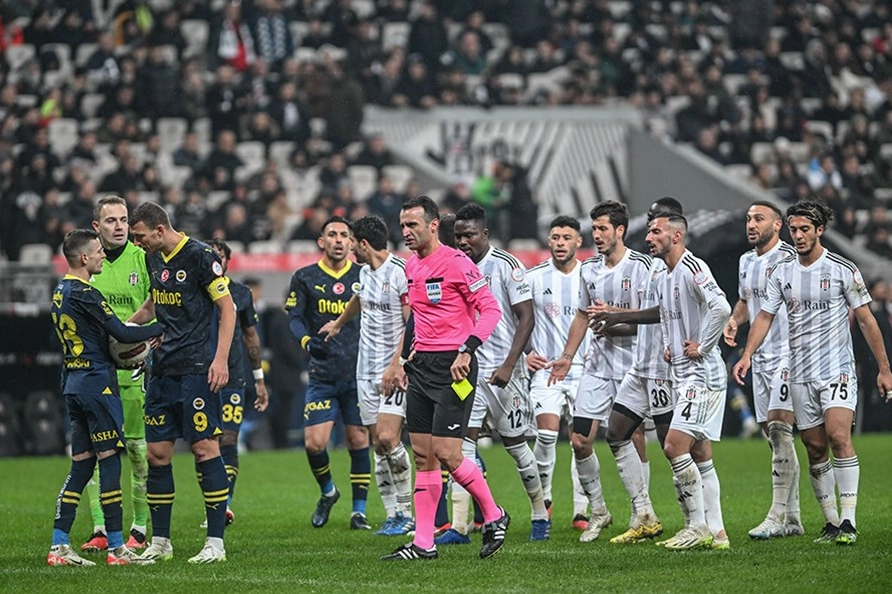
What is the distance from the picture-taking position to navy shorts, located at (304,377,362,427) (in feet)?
43.0

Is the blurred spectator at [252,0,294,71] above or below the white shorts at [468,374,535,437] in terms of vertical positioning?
above

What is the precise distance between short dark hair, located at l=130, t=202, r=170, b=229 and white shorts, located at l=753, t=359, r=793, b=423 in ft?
15.9

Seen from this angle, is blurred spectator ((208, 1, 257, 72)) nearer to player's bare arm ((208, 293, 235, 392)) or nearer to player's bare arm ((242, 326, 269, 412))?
player's bare arm ((242, 326, 269, 412))

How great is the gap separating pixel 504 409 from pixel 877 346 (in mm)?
2913

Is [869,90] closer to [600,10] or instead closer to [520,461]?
[600,10]

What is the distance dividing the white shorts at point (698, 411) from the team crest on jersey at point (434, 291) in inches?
76.3

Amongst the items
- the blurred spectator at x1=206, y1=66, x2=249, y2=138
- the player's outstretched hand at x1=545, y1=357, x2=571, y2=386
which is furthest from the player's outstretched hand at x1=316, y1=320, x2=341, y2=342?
the blurred spectator at x1=206, y1=66, x2=249, y2=138

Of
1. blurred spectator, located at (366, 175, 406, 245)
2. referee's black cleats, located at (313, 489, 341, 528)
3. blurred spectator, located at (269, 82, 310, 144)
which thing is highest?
blurred spectator, located at (269, 82, 310, 144)

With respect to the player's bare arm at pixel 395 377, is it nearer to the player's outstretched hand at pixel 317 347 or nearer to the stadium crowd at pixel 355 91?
the player's outstretched hand at pixel 317 347

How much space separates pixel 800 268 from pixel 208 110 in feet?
58.0

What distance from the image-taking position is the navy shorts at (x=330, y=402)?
13.1 m

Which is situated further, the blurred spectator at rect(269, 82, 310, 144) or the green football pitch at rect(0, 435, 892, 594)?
the blurred spectator at rect(269, 82, 310, 144)

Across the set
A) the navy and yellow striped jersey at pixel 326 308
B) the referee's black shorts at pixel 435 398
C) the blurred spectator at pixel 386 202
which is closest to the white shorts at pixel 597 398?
the referee's black shorts at pixel 435 398

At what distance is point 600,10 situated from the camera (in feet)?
106
